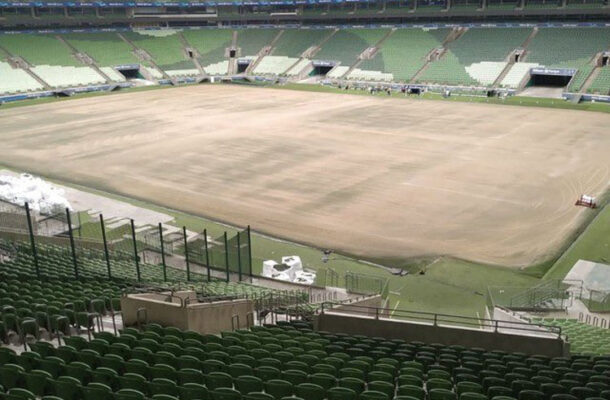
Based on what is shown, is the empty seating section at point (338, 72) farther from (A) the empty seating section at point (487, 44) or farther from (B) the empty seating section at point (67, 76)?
(B) the empty seating section at point (67, 76)

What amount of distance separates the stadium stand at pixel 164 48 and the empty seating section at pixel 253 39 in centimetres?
875

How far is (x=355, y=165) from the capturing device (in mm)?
33156

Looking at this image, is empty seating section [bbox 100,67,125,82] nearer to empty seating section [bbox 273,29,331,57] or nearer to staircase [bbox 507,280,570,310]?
empty seating section [bbox 273,29,331,57]

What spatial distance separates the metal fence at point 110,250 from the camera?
53.5 ft

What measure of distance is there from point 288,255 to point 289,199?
5991mm

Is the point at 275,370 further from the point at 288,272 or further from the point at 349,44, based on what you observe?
the point at 349,44

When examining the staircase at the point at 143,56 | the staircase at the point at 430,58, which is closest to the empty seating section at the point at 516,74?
the staircase at the point at 430,58

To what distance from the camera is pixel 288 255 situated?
72.6ft

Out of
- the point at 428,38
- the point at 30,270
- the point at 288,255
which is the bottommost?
the point at 288,255

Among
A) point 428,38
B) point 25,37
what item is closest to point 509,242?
point 428,38

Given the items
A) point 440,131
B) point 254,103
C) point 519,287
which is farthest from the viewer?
point 254,103

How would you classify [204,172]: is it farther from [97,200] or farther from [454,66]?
[454,66]

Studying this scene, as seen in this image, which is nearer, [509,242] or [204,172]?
[509,242]

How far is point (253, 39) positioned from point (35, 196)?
2662 inches
